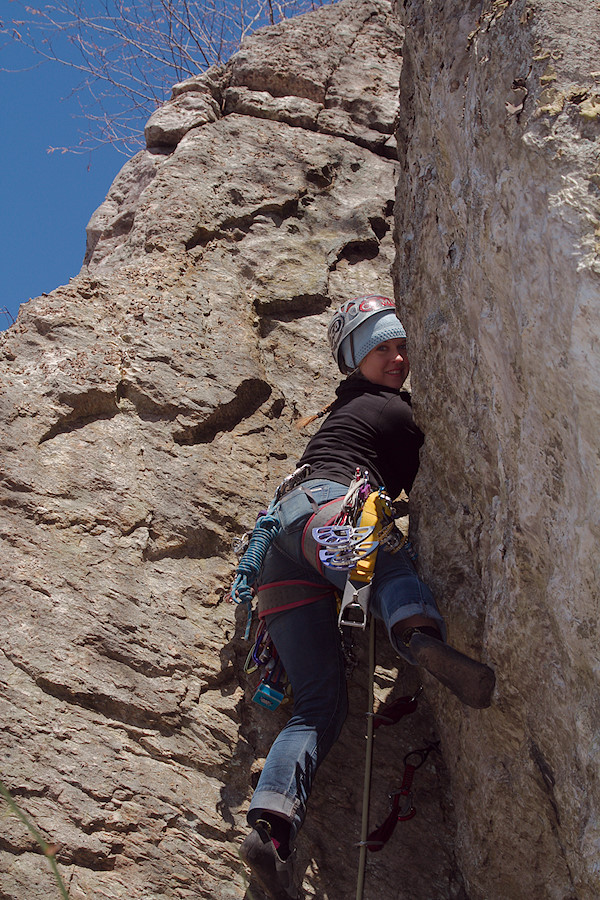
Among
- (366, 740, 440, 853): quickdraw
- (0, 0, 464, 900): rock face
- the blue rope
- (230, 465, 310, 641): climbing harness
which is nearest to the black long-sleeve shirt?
(230, 465, 310, 641): climbing harness

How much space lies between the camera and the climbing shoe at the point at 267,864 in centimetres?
261

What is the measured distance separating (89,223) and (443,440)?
3749 millimetres

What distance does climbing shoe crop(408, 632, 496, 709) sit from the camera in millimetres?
2561

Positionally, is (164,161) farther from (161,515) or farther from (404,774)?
(404,774)

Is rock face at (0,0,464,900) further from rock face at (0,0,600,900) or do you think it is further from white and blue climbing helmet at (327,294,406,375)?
white and blue climbing helmet at (327,294,406,375)

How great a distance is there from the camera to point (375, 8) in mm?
6996

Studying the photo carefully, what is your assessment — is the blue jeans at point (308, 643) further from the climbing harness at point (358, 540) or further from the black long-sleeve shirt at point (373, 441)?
the black long-sleeve shirt at point (373, 441)

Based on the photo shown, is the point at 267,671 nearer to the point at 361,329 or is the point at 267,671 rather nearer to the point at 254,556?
the point at 254,556

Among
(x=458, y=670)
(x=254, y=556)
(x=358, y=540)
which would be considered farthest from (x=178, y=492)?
(x=458, y=670)

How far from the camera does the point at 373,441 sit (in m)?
3.58

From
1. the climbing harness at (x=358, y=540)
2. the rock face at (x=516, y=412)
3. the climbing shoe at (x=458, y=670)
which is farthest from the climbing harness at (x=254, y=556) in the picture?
the climbing shoe at (x=458, y=670)

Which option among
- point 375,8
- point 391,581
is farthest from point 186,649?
point 375,8

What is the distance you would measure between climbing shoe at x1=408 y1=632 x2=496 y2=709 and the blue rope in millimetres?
842

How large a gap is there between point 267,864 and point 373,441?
169 cm
